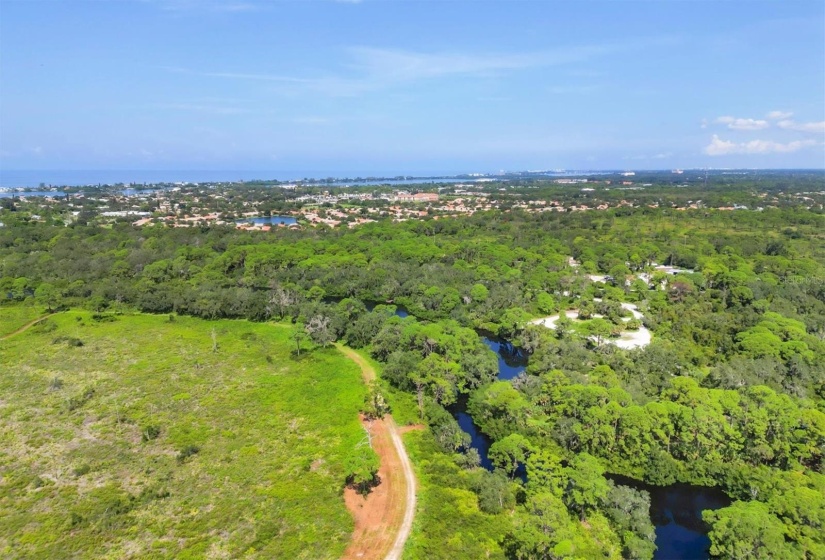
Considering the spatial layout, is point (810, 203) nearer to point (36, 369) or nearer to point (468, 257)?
point (468, 257)

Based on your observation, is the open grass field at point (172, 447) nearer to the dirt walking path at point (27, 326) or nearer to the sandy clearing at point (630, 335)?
the dirt walking path at point (27, 326)

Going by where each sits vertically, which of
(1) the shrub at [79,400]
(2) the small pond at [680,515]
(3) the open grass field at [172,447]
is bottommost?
(2) the small pond at [680,515]

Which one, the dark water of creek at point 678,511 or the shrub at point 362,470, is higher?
the shrub at point 362,470

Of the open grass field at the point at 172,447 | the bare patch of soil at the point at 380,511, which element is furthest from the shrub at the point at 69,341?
the bare patch of soil at the point at 380,511

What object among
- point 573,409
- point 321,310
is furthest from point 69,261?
point 573,409

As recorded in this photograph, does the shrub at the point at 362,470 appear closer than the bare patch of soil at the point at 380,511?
No

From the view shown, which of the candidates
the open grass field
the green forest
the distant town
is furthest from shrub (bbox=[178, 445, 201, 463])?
the distant town
